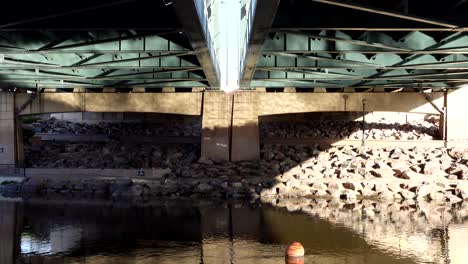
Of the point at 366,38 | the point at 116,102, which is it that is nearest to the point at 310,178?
the point at 116,102

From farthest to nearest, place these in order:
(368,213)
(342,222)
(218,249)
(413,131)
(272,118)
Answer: (272,118)
(413,131)
(368,213)
(342,222)
(218,249)

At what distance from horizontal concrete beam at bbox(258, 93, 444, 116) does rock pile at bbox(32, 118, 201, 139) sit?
394 inches

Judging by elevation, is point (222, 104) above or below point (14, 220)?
above

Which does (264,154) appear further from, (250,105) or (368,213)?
(368,213)

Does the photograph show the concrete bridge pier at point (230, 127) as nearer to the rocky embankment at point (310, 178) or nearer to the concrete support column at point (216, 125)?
the concrete support column at point (216, 125)

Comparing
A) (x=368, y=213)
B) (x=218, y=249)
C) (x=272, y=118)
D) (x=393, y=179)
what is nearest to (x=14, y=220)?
(x=218, y=249)

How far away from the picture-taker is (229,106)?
1416 inches

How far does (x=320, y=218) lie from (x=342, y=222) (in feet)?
3.89

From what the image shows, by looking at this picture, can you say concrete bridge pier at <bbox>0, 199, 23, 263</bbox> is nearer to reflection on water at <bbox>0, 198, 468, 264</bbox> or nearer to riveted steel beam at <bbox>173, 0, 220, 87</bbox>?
reflection on water at <bbox>0, 198, 468, 264</bbox>

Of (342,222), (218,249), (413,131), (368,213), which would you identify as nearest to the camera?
(218,249)

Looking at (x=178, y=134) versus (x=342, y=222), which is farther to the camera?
(x=178, y=134)

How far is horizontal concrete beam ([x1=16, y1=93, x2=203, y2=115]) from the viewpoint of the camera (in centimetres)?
3625

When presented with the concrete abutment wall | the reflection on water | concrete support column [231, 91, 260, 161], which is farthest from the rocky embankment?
the reflection on water

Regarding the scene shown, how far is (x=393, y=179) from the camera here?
3175 centimetres
